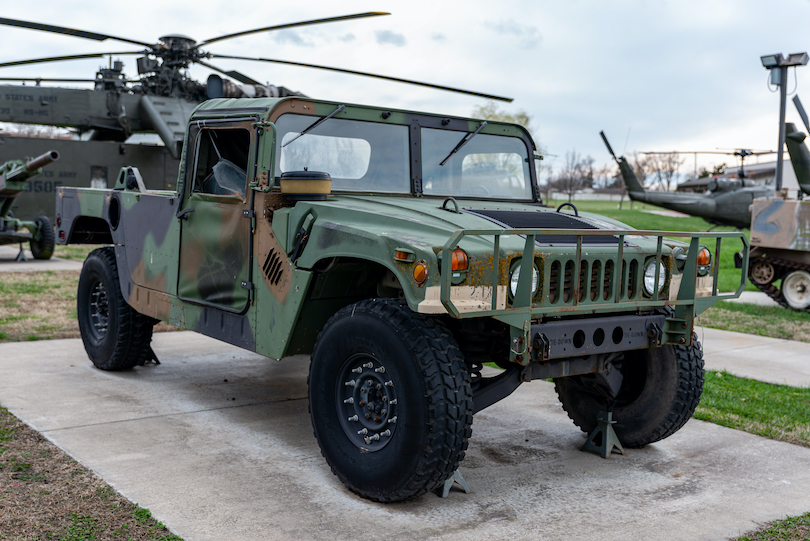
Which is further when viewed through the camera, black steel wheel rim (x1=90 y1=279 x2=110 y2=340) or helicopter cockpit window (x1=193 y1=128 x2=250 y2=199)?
black steel wheel rim (x1=90 y1=279 x2=110 y2=340)

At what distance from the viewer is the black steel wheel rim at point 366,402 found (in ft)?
12.0

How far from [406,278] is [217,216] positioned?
1881 millimetres

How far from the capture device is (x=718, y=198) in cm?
2156

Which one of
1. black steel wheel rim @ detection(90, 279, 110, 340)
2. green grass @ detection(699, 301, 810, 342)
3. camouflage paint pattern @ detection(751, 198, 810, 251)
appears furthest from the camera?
camouflage paint pattern @ detection(751, 198, 810, 251)

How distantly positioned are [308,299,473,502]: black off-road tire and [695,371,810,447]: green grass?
2.67 metres

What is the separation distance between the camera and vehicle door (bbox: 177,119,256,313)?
4.62 meters

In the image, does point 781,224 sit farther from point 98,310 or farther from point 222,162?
point 98,310

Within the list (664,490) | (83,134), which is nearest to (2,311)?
(664,490)

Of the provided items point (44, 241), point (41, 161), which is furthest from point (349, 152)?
point (44, 241)

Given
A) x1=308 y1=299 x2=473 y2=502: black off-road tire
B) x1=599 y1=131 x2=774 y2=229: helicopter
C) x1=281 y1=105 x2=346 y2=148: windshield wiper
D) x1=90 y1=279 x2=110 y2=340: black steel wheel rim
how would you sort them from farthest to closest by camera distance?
x1=599 y1=131 x2=774 y2=229: helicopter → x1=90 y1=279 x2=110 y2=340: black steel wheel rim → x1=281 y1=105 x2=346 y2=148: windshield wiper → x1=308 y1=299 x2=473 y2=502: black off-road tire

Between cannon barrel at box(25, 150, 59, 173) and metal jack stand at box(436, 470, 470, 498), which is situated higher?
cannon barrel at box(25, 150, 59, 173)

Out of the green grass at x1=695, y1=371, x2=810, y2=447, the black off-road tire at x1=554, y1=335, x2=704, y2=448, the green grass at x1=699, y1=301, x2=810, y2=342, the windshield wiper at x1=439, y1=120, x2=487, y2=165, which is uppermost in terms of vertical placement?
the windshield wiper at x1=439, y1=120, x2=487, y2=165

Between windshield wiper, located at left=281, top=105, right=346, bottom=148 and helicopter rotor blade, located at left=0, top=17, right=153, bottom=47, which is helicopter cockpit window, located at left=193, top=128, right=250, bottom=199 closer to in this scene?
windshield wiper, located at left=281, top=105, right=346, bottom=148

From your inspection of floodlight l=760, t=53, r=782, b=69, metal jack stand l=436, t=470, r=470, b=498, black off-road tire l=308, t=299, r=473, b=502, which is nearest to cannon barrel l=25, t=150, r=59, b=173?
black off-road tire l=308, t=299, r=473, b=502
